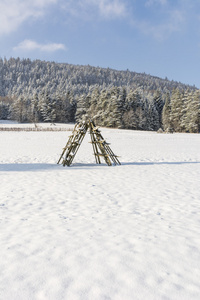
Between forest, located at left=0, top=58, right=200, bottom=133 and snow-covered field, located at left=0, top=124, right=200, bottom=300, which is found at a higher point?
forest, located at left=0, top=58, right=200, bottom=133

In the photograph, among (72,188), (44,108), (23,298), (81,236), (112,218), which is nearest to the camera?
(23,298)

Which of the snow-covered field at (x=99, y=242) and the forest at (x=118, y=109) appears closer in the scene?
the snow-covered field at (x=99, y=242)

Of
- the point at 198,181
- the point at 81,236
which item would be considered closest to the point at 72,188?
the point at 81,236

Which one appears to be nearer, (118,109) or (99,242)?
(99,242)

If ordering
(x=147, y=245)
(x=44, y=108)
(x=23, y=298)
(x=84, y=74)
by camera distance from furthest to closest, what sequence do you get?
(x=84, y=74), (x=44, y=108), (x=147, y=245), (x=23, y=298)

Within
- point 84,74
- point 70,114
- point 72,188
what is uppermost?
point 84,74

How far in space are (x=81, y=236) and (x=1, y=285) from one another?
5.07ft

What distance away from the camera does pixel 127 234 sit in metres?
3.75

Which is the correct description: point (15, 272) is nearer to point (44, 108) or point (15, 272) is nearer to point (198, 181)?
point (198, 181)

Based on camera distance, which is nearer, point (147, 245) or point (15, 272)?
point (15, 272)

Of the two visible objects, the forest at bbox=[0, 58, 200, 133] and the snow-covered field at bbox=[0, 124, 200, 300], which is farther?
the forest at bbox=[0, 58, 200, 133]

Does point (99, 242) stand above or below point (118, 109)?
below

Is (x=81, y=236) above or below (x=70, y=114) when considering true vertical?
below

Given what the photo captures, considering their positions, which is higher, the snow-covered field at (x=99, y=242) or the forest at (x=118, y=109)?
the forest at (x=118, y=109)
